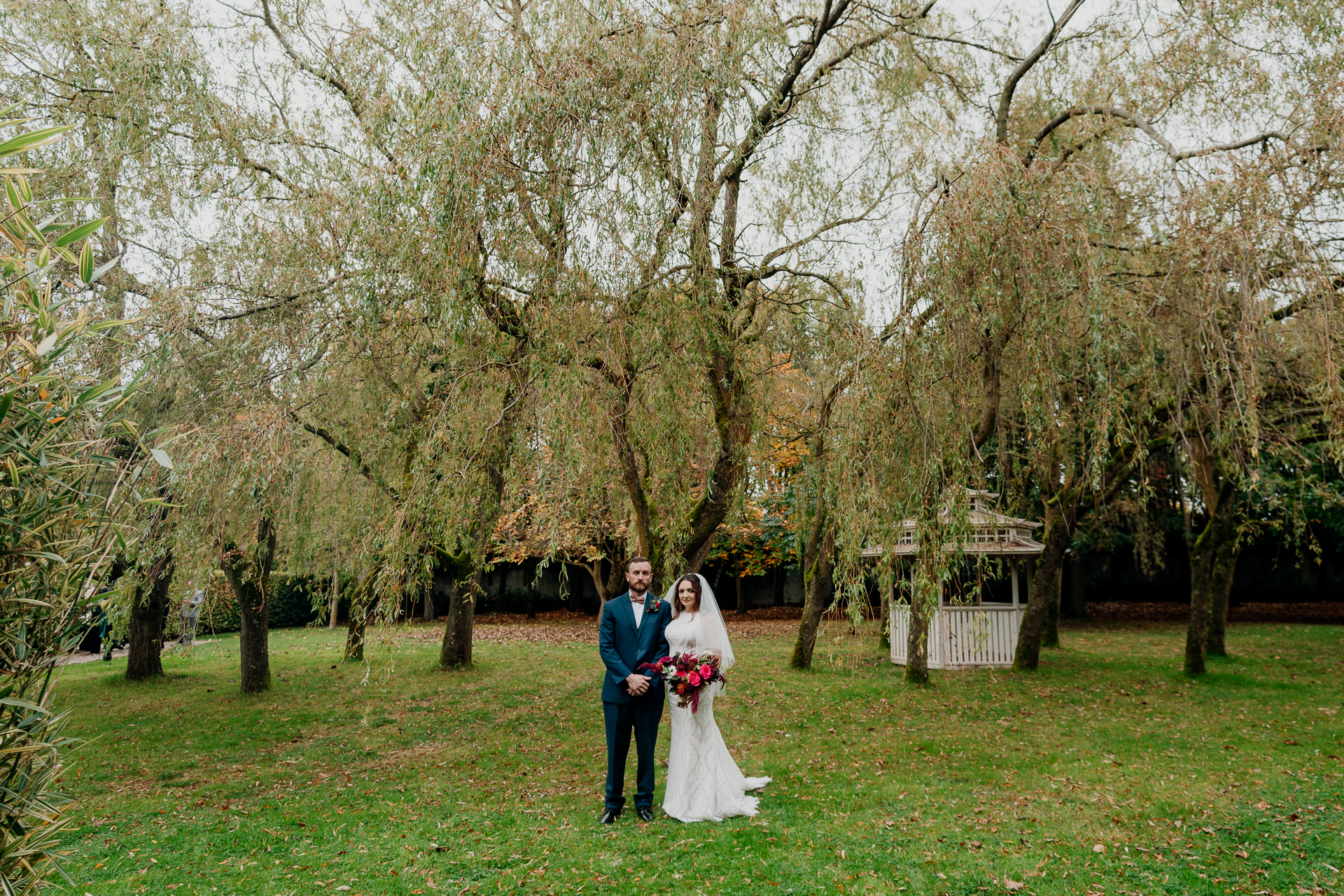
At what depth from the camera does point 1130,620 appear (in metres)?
19.2

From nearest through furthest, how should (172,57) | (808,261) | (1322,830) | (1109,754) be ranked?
1. (1322,830)
2. (172,57)
3. (1109,754)
4. (808,261)

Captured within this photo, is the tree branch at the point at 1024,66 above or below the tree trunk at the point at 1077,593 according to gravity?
above

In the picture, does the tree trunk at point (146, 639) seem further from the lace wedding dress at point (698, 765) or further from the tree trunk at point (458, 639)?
the lace wedding dress at point (698, 765)

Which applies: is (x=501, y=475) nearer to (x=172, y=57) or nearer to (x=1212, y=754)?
(x=172, y=57)

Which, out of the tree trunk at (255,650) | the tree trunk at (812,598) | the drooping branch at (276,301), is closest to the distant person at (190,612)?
the tree trunk at (255,650)

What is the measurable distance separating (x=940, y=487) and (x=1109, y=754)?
339 cm

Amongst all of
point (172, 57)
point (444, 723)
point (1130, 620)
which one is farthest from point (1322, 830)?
point (1130, 620)

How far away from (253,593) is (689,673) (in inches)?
260

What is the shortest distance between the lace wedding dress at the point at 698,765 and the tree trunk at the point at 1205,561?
8.31 metres

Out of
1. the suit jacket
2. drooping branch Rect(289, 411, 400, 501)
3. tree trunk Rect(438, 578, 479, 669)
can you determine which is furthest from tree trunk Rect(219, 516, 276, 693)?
the suit jacket

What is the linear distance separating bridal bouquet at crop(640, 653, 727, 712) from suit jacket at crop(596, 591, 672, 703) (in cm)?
7

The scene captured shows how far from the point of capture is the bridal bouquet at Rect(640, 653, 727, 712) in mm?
5273

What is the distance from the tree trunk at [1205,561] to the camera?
34.4ft

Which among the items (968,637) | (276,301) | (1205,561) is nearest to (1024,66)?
(276,301)
